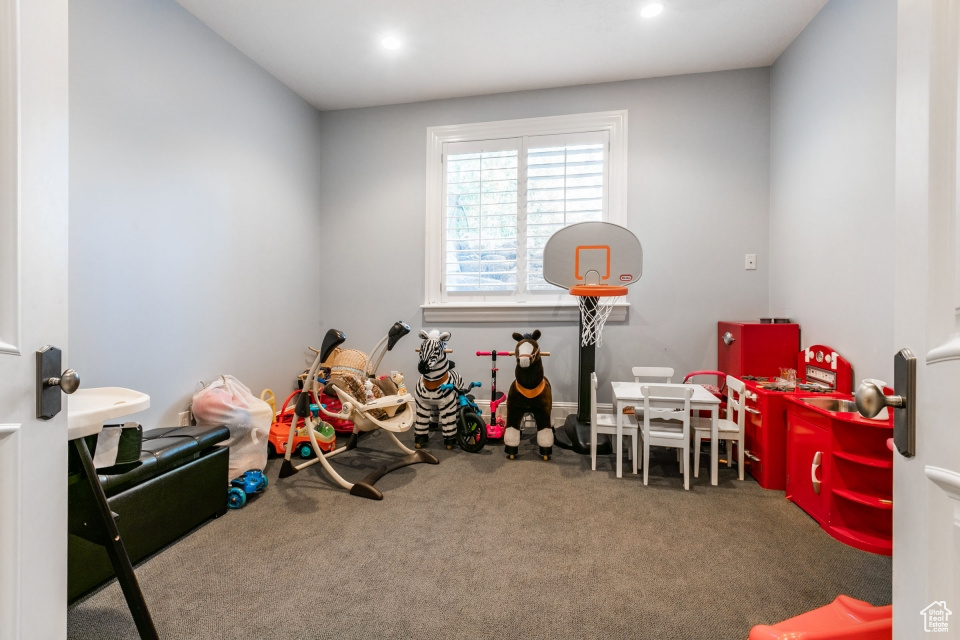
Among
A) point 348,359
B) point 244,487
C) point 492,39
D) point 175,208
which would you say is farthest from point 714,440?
point 175,208

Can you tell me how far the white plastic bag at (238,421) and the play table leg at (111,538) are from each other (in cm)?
118

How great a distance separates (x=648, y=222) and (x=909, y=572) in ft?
9.90

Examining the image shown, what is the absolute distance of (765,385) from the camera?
2477 millimetres

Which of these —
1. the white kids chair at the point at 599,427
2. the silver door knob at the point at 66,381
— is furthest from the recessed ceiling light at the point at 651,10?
the silver door knob at the point at 66,381

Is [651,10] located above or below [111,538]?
above

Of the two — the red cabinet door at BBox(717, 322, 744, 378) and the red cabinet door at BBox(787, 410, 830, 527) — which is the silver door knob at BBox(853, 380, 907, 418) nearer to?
the red cabinet door at BBox(787, 410, 830, 527)

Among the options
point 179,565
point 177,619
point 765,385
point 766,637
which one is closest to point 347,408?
point 179,565

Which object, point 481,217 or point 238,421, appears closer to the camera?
point 238,421

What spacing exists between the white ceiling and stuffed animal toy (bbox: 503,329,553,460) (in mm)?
1928

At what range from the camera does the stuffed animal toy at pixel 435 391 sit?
2707mm

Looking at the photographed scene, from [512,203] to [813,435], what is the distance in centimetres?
249

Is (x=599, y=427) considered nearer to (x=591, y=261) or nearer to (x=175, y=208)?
(x=591, y=261)

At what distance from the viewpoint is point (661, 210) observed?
10.8 ft

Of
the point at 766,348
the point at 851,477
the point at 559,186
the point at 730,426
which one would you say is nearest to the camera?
the point at 851,477
